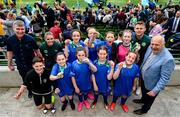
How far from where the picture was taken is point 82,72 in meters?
5.04

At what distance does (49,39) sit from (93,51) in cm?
99

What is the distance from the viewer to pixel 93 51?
5430mm

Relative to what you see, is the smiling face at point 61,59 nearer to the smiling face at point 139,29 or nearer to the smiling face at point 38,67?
the smiling face at point 38,67

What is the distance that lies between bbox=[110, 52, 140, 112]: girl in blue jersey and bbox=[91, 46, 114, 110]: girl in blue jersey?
167 millimetres

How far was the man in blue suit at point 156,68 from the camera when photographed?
14.5 feet

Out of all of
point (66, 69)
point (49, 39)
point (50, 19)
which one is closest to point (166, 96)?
point (66, 69)

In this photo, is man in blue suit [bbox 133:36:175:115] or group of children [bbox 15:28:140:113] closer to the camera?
man in blue suit [bbox 133:36:175:115]

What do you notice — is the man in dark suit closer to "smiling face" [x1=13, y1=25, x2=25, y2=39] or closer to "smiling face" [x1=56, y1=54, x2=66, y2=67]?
"smiling face" [x1=56, y1=54, x2=66, y2=67]

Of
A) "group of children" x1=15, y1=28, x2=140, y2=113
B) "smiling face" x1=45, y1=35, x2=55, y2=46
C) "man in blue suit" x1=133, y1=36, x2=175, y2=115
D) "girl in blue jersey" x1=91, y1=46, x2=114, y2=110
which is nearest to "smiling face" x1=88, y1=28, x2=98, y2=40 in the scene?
"group of children" x1=15, y1=28, x2=140, y2=113

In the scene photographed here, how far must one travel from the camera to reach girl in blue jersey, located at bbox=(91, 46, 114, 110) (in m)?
4.87

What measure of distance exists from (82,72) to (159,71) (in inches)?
59.8

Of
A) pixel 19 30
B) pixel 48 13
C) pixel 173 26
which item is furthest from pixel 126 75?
pixel 48 13

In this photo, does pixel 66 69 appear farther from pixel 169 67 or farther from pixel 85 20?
pixel 85 20

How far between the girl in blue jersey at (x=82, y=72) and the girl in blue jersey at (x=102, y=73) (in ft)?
0.44
